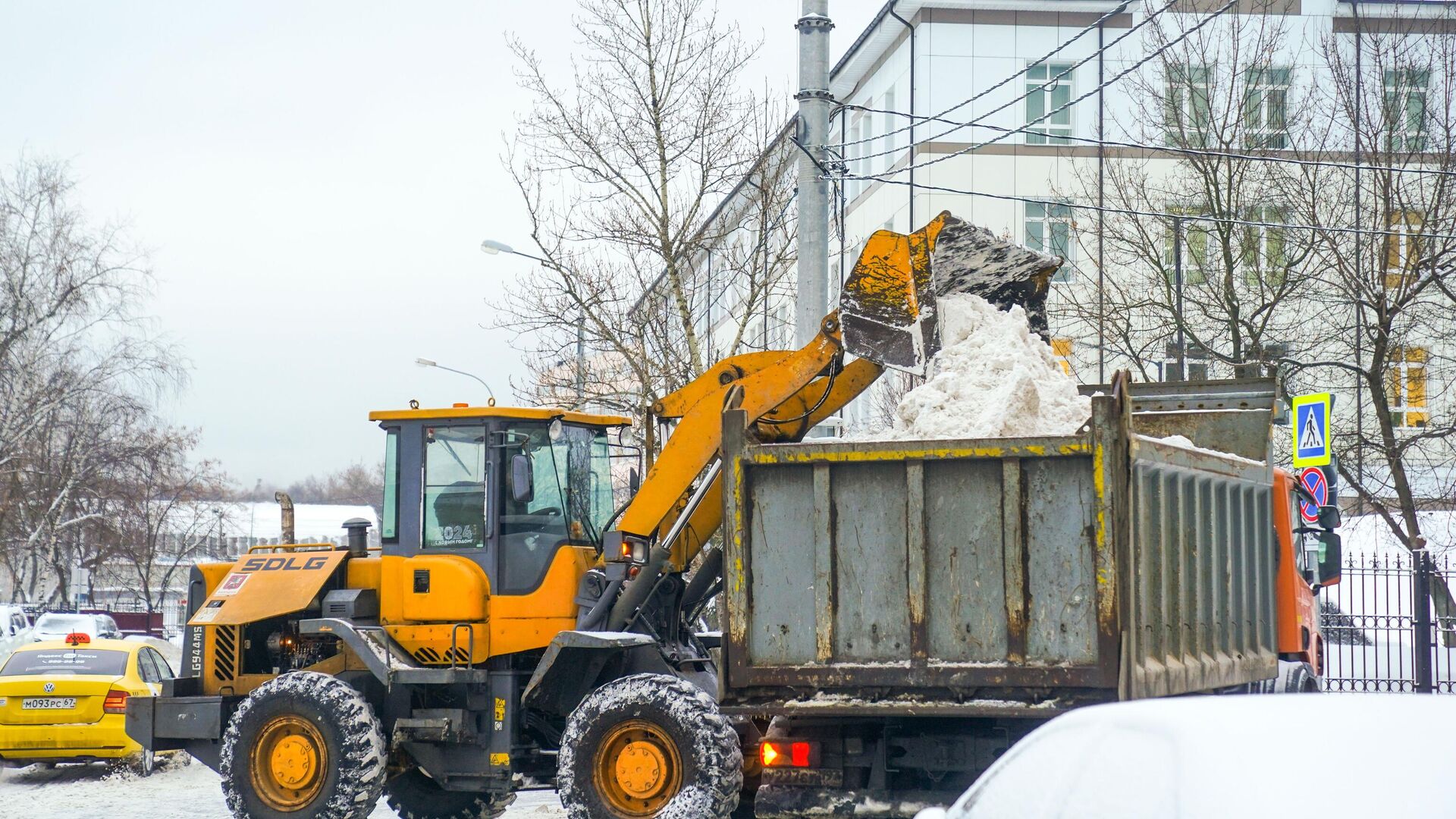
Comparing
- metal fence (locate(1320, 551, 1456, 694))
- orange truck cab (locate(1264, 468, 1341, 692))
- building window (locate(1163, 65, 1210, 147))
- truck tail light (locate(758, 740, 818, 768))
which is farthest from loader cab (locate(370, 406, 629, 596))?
→ building window (locate(1163, 65, 1210, 147))

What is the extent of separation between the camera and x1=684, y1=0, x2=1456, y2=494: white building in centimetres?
2223

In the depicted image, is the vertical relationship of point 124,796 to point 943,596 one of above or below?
below

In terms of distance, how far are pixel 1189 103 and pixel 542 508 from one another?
16.1 m

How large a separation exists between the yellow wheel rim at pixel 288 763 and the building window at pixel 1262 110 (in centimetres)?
1721

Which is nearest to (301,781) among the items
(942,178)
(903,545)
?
(903,545)

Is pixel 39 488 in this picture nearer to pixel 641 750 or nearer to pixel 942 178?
pixel 942 178

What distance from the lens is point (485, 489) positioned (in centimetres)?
1005

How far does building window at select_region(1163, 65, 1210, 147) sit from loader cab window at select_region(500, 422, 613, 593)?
1411cm

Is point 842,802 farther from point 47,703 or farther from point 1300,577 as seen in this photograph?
point 47,703

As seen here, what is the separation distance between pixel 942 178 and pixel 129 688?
22977 mm

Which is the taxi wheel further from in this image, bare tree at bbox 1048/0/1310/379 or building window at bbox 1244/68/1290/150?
building window at bbox 1244/68/1290/150

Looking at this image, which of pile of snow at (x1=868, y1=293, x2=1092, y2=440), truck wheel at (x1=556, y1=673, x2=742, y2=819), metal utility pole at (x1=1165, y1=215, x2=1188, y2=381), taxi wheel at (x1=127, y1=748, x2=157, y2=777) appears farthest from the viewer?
metal utility pole at (x1=1165, y1=215, x2=1188, y2=381)

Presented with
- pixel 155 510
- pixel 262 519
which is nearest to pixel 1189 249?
pixel 155 510

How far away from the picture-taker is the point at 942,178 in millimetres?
32969
